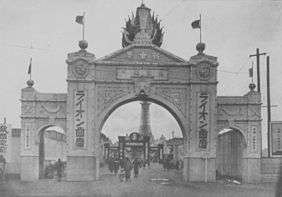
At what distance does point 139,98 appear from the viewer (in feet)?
97.0

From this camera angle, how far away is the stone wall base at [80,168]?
1121 inches

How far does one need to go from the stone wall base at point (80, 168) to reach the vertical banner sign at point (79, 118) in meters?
0.78

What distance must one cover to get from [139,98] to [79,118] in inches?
140

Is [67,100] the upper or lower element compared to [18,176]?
upper

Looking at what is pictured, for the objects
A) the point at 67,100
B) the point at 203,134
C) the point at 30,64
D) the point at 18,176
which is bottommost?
the point at 18,176

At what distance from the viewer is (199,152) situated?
28766 mm

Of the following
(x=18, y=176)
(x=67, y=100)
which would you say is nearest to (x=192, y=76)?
(x=67, y=100)

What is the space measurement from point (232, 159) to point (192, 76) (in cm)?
712

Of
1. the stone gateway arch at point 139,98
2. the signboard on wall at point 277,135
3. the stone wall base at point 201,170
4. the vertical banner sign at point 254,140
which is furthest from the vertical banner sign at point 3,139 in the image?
the vertical banner sign at point 254,140

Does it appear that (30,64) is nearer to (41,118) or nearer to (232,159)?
(41,118)

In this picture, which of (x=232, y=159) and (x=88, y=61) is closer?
(x=88, y=61)

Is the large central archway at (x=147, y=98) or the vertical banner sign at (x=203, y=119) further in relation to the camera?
the large central archway at (x=147, y=98)

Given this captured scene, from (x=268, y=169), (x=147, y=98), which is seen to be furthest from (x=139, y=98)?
(x=268, y=169)

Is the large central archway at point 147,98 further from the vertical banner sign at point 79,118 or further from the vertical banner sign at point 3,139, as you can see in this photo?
the vertical banner sign at point 3,139
